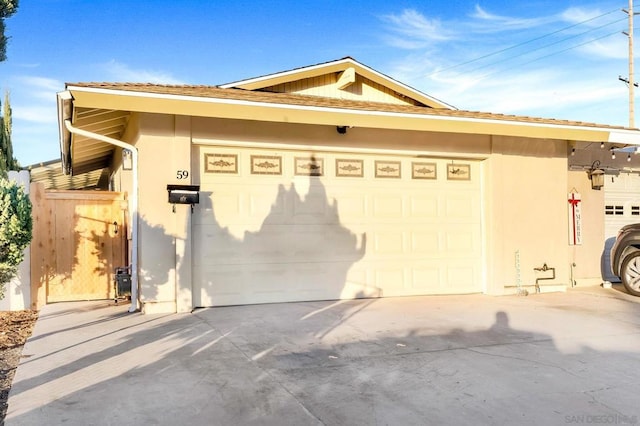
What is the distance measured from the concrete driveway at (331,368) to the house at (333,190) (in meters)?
1.06

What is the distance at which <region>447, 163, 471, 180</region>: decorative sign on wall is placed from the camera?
9352mm

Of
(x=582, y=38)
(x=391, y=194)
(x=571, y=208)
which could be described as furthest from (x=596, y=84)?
(x=391, y=194)

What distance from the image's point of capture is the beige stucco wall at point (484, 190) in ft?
24.0

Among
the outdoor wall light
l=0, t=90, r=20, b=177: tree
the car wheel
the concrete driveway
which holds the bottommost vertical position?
the concrete driveway

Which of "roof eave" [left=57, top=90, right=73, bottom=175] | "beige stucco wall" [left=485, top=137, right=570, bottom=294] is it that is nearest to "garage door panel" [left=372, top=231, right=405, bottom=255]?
"beige stucco wall" [left=485, top=137, right=570, bottom=294]

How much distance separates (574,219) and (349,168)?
201 inches

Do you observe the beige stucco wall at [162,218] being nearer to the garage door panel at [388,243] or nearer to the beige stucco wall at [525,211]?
the garage door panel at [388,243]

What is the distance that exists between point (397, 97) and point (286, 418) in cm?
873

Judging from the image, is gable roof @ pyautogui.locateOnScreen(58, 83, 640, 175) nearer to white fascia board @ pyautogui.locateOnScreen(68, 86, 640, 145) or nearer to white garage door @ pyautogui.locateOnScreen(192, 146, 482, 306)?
white fascia board @ pyautogui.locateOnScreen(68, 86, 640, 145)

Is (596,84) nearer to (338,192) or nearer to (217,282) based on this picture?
(338,192)

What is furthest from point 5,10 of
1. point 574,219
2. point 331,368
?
point 574,219

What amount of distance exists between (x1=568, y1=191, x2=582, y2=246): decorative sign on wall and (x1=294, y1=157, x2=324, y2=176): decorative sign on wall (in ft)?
18.0

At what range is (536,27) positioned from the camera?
2145cm

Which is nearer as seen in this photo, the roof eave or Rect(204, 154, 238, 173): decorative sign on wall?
the roof eave
